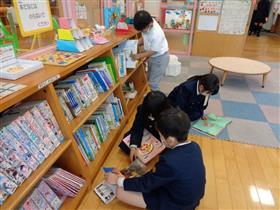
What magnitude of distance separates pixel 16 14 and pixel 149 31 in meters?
1.46

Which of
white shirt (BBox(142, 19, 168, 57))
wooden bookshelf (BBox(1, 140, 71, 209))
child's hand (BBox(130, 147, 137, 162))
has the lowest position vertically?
child's hand (BBox(130, 147, 137, 162))

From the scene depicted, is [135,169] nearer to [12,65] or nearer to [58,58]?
[58,58]

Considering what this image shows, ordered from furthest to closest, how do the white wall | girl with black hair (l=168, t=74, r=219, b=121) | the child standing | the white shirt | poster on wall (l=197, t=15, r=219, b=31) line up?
1. the white wall
2. poster on wall (l=197, t=15, r=219, b=31)
3. the white shirt
4. the child standing
5. girl with black hair (l=168, t=74, r=219, b=121)

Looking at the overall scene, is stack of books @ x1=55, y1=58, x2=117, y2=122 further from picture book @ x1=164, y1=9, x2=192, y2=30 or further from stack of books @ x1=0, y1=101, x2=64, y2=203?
picture book @ x1=164, y1=9, x2=192, y2=30

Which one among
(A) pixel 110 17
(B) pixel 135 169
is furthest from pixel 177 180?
(A) pixel 110 17

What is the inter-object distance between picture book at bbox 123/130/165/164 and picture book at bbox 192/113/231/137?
0.63 m

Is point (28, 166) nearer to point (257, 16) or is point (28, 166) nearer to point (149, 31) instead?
point (149, 31)

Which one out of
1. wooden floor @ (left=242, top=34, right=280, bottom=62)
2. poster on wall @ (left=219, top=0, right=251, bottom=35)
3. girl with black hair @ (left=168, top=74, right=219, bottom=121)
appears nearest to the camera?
girl with black hair @ (left=168, top=74, right=219, bottom=121)

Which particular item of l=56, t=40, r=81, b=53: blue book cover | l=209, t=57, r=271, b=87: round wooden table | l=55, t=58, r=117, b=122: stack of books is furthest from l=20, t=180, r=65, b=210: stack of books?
l=209, t=57, r=271, b=87: round wooden table

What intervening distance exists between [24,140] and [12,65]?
39cm

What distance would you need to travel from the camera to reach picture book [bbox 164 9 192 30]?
4.53m

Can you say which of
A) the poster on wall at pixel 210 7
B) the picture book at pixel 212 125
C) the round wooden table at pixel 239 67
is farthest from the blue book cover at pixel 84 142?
the poster on wall at pixel 210 7

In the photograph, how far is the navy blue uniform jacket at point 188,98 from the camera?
7.00 feet

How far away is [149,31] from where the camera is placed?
2379 millimetres
